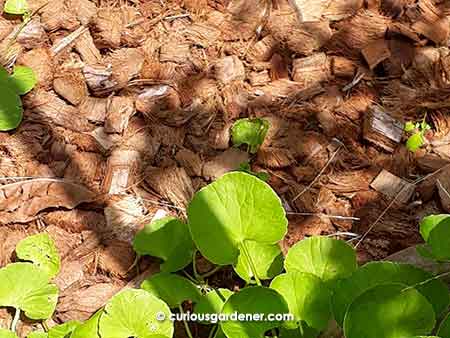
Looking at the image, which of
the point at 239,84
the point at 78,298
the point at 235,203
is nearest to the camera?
the point at 235,203

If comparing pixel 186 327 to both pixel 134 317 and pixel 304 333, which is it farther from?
pixel 304 333

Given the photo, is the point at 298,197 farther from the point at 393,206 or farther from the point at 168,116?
the point at 168,116

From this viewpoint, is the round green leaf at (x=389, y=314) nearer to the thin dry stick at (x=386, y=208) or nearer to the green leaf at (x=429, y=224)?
the green leaf at (x=429, y=224)

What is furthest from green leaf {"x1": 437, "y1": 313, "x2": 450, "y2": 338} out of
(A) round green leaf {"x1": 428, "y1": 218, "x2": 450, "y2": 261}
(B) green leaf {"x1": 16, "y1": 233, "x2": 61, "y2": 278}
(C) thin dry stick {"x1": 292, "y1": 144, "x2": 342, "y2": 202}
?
(B) green leaf {"x1": 16, "y1": 233, "x2": 61, "y2": 278}

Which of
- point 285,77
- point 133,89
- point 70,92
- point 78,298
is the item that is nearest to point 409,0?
point 285,77

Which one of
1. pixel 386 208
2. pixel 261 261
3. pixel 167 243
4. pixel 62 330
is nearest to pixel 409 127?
pixel 386 208

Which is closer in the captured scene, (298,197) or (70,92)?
(298,197)

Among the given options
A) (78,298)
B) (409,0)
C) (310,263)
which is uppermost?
(409,0)
